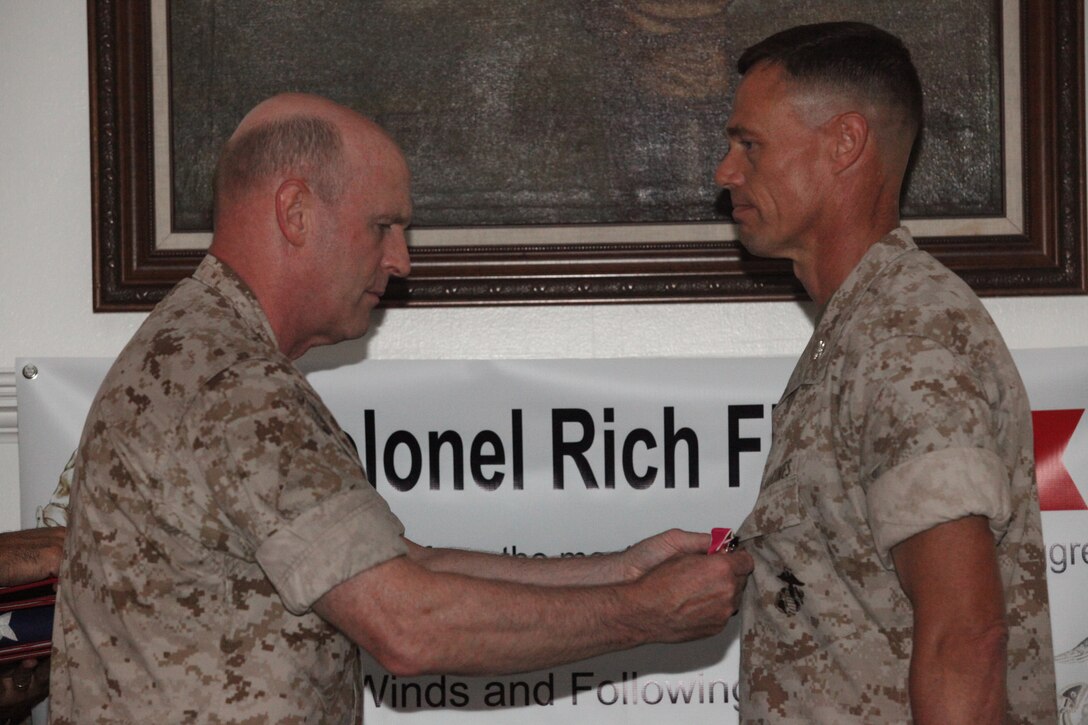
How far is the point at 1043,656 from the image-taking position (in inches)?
60.9

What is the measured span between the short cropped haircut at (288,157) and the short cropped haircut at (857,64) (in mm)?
736

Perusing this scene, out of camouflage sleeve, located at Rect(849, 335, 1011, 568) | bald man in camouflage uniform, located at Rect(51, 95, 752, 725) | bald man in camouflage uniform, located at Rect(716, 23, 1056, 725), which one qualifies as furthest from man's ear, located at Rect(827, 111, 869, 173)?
bald man in camouflage uniform, located at Rect(51, 95, 752, 725)

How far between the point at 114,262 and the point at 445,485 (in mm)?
965

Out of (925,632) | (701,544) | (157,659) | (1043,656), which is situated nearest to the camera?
(925,632)

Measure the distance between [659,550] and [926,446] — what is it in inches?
30.7

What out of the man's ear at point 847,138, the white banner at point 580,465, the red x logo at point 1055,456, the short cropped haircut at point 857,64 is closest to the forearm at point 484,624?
the man's ear at point 847,138

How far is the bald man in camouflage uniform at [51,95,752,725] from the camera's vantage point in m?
1.40

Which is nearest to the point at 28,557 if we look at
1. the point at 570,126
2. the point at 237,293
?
the point at 237,293

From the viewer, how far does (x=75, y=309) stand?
2.80 metres

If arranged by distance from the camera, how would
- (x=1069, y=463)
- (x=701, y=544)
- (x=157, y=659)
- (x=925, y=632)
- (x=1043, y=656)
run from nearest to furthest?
(x=925, y=632) < (x=157, y=659) < (x=1043, y=656) < (x=701, y=544) < (x=1069, y=463)

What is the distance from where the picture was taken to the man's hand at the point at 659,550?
2.00m

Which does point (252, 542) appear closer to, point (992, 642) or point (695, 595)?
point (695, 595)

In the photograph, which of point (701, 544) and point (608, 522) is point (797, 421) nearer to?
point (701, 544)

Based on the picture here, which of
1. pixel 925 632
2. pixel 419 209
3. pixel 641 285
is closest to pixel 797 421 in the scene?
pixel 925 632
